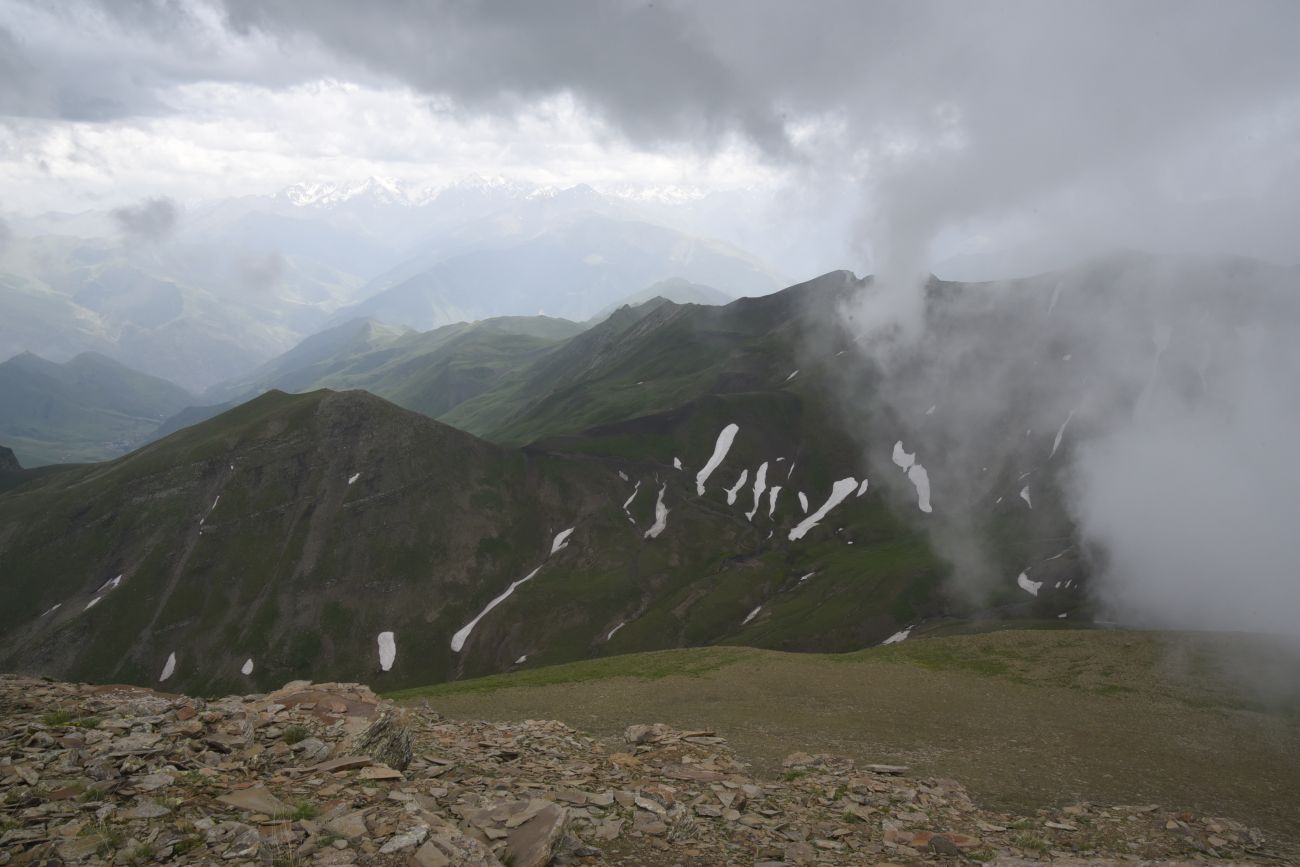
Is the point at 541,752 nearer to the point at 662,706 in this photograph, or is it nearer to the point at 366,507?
the point at 662,706

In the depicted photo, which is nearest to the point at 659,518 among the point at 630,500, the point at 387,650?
the point at 630,500

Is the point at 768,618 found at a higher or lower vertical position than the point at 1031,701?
lower

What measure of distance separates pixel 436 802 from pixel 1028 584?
159 m

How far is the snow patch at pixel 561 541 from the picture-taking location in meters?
169

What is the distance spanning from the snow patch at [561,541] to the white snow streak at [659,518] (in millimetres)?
20907

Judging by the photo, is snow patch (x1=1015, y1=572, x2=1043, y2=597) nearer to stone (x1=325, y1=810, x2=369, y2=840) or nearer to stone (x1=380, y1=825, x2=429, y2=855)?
stone (x1=380, y1=825, x2=429, y2=855)

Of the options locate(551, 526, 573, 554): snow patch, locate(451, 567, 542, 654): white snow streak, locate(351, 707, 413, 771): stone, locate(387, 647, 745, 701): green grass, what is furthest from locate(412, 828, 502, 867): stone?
locate(551, 526, 573, 554): snow patch

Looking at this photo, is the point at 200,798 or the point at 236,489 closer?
the point at 200,798

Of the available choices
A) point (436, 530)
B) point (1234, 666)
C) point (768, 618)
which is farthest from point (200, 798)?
point (436, 530)

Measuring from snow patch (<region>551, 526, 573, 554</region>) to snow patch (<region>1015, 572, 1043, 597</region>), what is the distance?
350 ft

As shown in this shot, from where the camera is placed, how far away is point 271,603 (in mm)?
141250

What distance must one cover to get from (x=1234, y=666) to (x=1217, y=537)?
135 m

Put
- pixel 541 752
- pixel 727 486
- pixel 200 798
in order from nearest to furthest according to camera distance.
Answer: pixel 200 798
pixel 541 752
pixel 727 486

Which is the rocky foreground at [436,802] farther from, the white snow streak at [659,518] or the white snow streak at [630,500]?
the white snow streak at [630,500]
